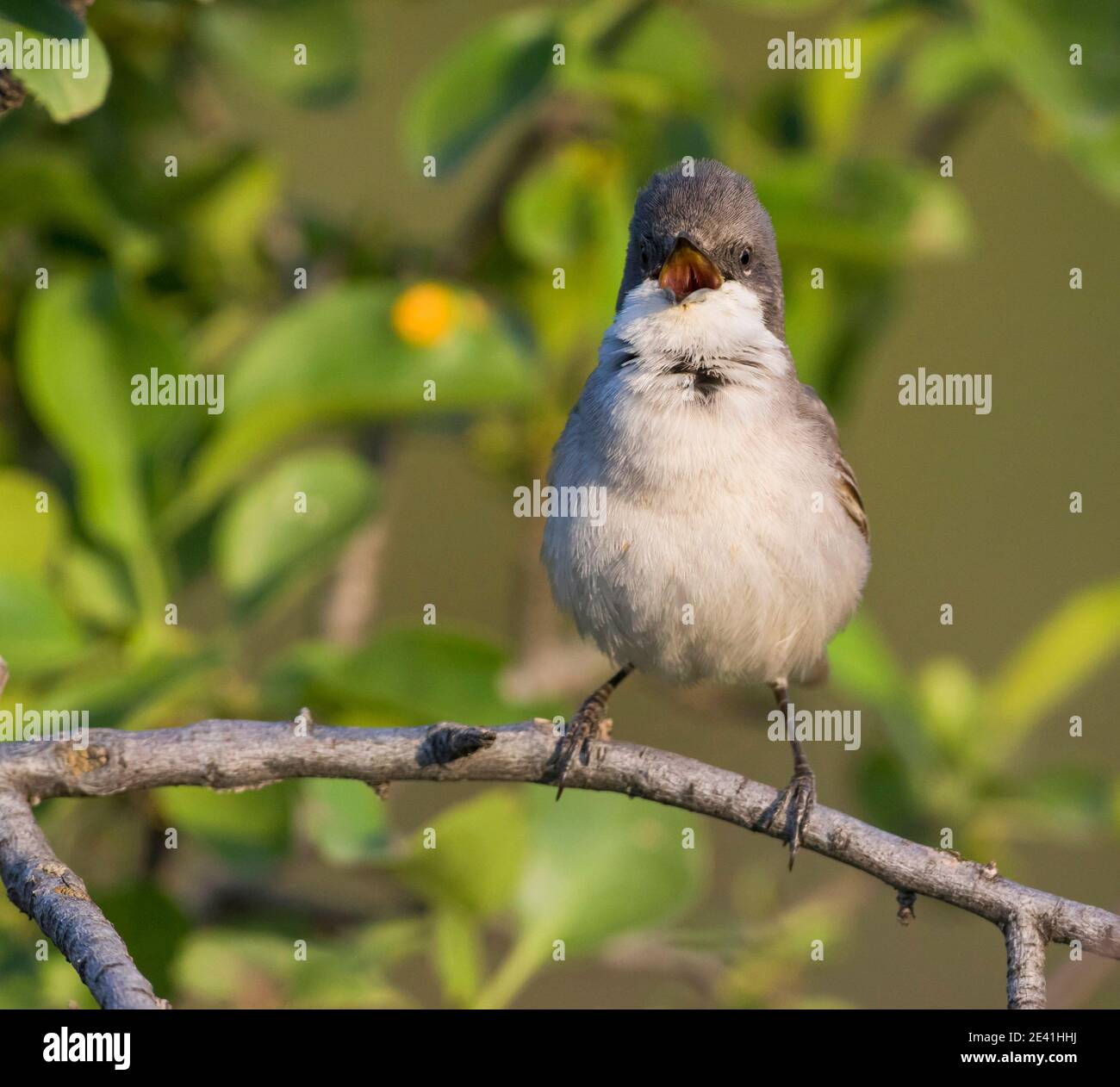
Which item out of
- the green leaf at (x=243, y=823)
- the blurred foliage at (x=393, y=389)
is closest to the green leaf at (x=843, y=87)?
the blurred foliage at (x=393, y=389)

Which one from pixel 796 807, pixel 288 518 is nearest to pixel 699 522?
pixel 796 807

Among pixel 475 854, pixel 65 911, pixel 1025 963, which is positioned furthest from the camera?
pixel 475 854

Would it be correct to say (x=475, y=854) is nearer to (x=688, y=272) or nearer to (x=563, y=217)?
(x=688, y=272)

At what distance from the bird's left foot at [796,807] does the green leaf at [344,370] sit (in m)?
1.38

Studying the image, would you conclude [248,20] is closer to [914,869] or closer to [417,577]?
[914,869]

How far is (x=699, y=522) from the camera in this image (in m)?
3.33

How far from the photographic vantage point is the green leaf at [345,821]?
127 inches

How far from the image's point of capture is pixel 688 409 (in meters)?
3.40

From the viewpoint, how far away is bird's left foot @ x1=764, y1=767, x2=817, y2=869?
8.94 ft

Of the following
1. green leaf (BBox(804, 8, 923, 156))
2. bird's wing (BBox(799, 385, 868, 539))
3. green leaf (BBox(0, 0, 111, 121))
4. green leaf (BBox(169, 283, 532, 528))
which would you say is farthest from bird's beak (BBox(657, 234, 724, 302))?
green leaf (BBox(0, 0, 111, 121))

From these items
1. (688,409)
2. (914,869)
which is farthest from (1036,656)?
(914,869)

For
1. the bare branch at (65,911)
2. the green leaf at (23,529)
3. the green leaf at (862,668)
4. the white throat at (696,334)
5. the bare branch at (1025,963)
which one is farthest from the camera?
the green leaf at (862,668)

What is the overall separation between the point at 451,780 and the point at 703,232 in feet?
5.22

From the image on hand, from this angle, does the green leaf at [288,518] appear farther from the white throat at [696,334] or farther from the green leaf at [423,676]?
the white throat at [696,334]
